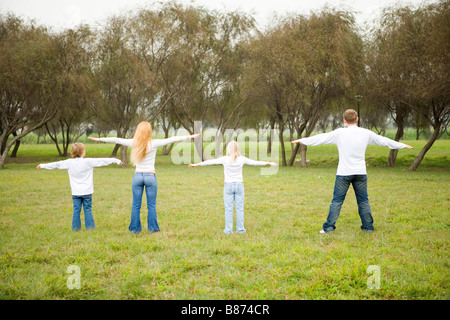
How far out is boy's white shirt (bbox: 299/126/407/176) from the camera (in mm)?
6406

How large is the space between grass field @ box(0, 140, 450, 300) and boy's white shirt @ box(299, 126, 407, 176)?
1213 mm

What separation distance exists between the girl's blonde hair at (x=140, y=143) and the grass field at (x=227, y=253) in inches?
56.6

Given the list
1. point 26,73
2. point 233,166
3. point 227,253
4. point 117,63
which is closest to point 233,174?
point 233,166

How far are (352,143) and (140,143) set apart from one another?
379 cm

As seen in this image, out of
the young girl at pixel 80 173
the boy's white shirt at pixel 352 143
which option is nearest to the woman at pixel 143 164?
the young girl at pixel 80 173

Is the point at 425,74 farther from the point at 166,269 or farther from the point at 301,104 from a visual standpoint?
the point at 166,269

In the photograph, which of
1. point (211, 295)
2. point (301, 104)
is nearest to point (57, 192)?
point (211, 295)

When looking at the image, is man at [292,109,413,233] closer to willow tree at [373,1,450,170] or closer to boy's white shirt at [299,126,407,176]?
boy's white shirt at [299,126,407,176]

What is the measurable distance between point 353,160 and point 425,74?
15329 millimetres

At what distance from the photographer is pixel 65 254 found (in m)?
5.51

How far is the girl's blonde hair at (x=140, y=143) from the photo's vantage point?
21.4 feet

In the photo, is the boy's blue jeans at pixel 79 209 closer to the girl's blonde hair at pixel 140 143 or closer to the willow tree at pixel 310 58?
the girl's blonde hair at pixel 140 143

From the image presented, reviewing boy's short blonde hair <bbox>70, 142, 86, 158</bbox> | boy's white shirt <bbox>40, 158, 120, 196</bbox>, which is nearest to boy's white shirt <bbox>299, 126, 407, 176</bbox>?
boy's white shirt <bbox>40, 158, 120, 196</bbox>

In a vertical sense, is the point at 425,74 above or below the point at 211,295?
above
